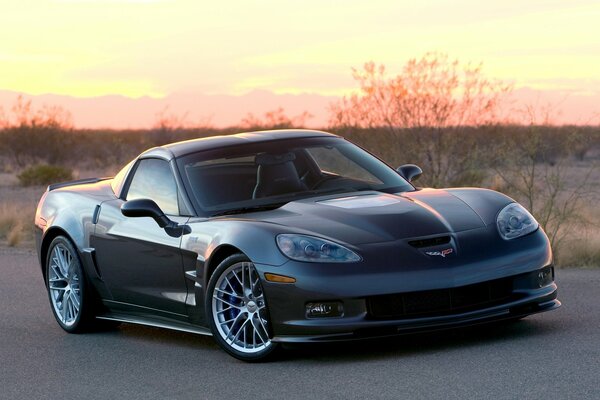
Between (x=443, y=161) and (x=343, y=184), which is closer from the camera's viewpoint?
(x=343, y=184)

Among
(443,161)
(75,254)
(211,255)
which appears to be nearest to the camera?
(211,255)

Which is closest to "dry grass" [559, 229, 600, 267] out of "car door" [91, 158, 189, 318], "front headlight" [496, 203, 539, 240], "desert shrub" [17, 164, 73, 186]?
"front headlight" [496, 203, 539, 240]

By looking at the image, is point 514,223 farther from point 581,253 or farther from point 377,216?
point 581,253

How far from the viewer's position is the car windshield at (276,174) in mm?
8820

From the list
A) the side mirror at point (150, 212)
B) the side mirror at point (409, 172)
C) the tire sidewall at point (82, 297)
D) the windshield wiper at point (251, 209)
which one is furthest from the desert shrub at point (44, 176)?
the windshield wiper at point (251, 209)

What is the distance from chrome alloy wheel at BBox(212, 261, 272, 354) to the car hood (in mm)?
392

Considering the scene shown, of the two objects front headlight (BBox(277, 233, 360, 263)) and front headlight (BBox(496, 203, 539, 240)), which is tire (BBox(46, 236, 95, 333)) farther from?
front headlight (BBox(496, 203, 539, 240))

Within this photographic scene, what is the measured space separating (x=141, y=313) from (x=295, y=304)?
1.99 m

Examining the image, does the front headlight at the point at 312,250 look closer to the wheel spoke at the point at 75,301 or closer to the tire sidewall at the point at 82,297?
the tire sidewall at the point at 82,297

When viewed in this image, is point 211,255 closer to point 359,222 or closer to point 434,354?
point 359,222

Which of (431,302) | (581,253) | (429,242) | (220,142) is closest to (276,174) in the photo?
(220,142)

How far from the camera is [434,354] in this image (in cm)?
763

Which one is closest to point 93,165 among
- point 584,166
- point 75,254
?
point 584,166

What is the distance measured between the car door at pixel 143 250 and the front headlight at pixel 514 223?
215 cm
